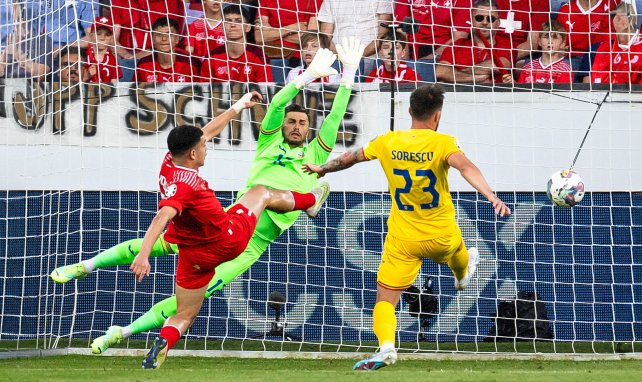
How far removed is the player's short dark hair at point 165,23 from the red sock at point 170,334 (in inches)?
196

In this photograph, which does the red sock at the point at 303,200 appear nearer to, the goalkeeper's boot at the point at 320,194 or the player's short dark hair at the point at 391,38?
the goalkeeper's boot at the point at 320,194

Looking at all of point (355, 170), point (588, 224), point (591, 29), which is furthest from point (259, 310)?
point (591, 29)

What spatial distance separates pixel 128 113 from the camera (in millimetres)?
12023

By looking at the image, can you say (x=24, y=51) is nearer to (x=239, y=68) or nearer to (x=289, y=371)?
(x=239, y=68)

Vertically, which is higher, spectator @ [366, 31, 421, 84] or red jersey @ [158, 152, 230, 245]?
spectator @ [366, 31, 421, 84]

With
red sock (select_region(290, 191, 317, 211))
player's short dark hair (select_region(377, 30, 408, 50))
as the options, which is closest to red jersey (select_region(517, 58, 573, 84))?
player's short dark hair (select_region(377, 30, 408, 50))

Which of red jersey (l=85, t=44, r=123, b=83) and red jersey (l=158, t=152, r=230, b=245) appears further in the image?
red jersey (l=85, t=44, r=123, b=83)

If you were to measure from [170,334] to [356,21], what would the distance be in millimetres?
5654

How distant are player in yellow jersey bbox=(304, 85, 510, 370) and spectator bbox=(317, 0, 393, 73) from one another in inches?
169

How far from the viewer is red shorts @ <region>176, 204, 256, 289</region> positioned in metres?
8.21

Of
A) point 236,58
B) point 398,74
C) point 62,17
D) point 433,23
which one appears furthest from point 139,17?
point 433,23

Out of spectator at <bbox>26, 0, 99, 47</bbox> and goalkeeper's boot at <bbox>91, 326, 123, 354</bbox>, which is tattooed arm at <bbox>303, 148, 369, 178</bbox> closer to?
goalkeeper's boot at <bbox>91, 326, 123, 354</bbox>

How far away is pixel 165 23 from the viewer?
1231 cm

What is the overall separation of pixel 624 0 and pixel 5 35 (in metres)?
7.11
